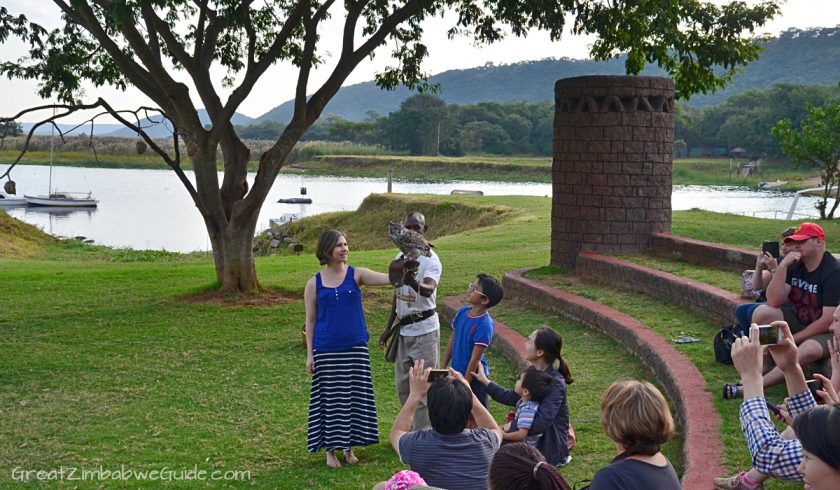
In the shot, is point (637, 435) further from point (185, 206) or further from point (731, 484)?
point (185, 206)


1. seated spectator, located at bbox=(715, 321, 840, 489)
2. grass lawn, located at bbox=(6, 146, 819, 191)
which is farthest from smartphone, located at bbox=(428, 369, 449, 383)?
grass lawn, located at bbox=(6, 146, 819, 191)

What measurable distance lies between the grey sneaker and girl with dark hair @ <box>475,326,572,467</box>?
3.23 ft

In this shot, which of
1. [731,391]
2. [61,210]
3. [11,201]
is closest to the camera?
[731,391]

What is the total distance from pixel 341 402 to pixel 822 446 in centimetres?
386

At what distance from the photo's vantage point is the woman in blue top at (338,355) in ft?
19.9

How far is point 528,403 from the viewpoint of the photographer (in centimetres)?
525

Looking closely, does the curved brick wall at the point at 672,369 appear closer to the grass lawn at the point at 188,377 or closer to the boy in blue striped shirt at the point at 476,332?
the grass lawn at the point at 188,377

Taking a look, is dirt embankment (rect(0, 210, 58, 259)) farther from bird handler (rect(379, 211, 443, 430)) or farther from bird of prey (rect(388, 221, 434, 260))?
bird of prey (rect(388, 221, 434, 260))

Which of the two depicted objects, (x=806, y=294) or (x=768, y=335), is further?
(x=806, y=294)

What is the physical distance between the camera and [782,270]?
6.33 metres

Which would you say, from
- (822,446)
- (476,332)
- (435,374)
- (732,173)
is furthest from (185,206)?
(822,446)

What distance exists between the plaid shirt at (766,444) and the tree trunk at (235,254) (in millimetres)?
9868

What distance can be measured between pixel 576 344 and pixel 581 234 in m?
3.91

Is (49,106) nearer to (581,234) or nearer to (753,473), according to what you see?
(581,234)
